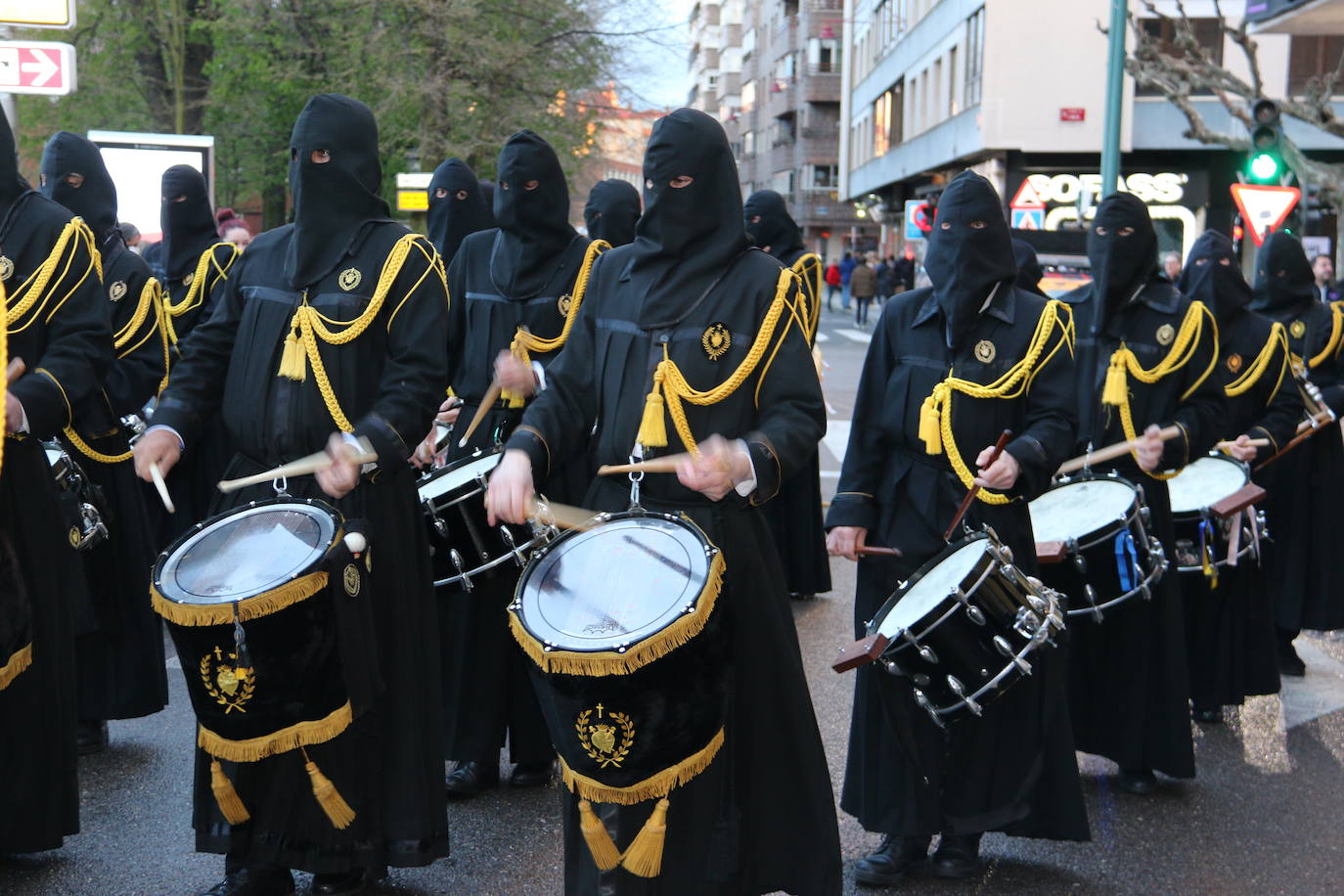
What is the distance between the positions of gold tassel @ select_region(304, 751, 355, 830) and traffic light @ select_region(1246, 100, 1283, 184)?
47.4 feet

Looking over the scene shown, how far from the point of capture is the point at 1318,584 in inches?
322

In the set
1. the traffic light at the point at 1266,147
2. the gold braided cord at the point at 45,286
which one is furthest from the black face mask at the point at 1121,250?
the traffic light at the point at 1266,147

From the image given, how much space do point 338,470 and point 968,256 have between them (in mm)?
2034

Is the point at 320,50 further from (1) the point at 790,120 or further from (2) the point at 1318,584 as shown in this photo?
(1) the point at 790,120

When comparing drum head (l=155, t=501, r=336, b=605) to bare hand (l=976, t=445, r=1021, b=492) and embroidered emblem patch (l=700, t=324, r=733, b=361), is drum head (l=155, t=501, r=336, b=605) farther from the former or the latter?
bare hand (l=976, t=445, r=1021, b=492)

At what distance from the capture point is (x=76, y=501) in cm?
548

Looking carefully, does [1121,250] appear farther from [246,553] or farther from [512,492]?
[246,553]

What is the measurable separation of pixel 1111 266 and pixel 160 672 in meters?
4.06

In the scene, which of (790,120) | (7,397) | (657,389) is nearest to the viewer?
(657,389)

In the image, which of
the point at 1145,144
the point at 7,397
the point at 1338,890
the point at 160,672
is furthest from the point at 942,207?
the point at 1145,144

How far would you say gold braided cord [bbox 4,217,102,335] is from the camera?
15.7 feet

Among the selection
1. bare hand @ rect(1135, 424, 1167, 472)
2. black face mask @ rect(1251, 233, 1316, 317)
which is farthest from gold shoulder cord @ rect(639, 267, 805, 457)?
black face mask @ rect(1251, 233, 1316, 317)

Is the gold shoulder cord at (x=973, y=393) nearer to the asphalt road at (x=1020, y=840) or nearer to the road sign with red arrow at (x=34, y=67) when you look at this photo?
the asphalt road at (x=1020, y=840)

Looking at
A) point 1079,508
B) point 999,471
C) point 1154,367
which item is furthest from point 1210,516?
point 999,471
